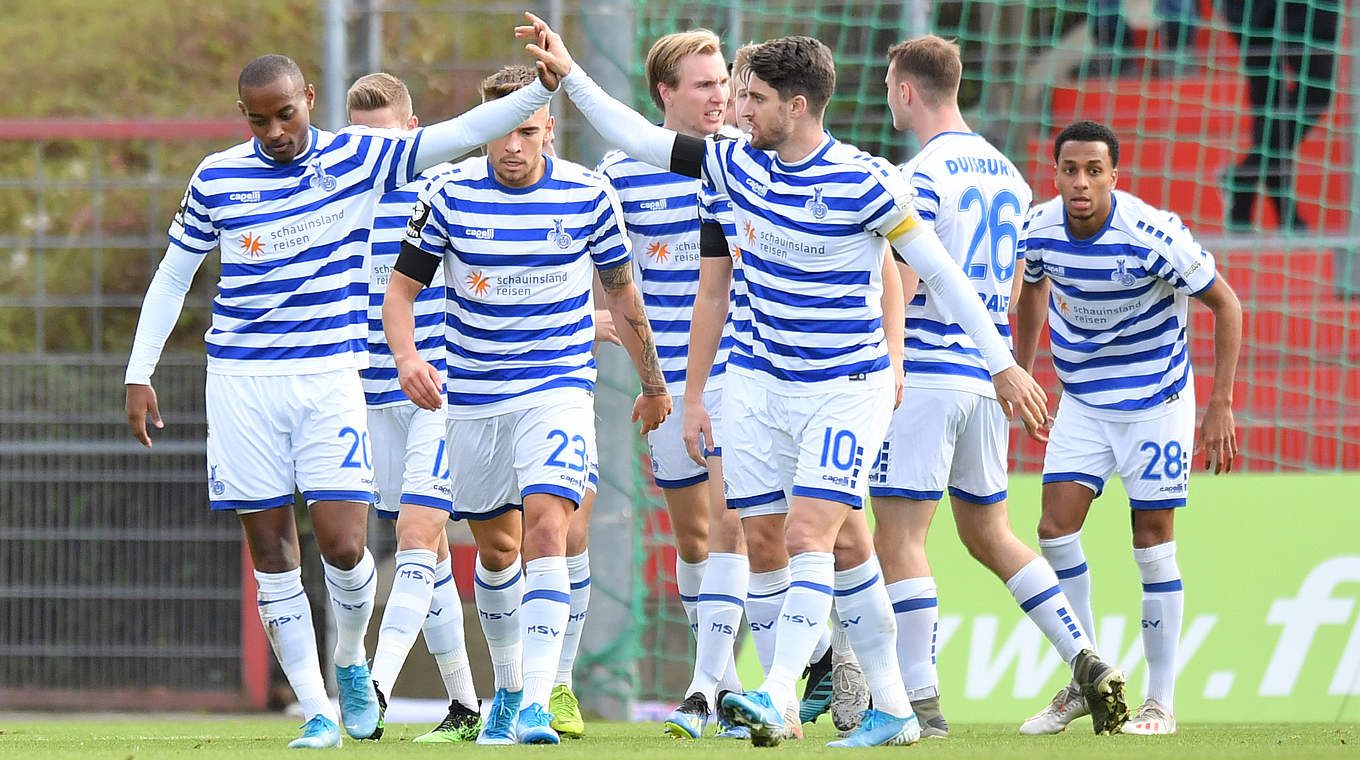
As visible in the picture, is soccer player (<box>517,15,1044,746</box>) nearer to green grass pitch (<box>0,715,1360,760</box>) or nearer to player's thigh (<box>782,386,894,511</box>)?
player's thigh (<box>782,386,894,511</box>)

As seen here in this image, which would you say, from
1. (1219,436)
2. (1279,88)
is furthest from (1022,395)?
(1279,88)

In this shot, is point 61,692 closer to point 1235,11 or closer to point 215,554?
point 215,554

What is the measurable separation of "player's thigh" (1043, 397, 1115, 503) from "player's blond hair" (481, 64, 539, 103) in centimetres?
233

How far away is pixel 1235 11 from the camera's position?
12.3 meters

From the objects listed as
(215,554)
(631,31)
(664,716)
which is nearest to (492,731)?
(664,716)

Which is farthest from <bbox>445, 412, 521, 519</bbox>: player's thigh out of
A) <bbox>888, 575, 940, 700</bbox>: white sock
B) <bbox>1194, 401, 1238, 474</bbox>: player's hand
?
<bbox>1194, 401, 1238, 474</bbox>: player's hand

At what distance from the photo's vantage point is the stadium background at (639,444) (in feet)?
26.6

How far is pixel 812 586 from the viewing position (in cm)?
524

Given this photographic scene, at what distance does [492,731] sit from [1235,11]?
8584 millimetres

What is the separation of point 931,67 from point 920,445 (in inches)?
50.9

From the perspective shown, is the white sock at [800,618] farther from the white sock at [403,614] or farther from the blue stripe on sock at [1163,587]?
the blue stripe on sock at [1163,587]

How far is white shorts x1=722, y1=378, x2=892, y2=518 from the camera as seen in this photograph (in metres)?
5.31

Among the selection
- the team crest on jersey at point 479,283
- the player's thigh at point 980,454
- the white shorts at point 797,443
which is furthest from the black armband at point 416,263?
the player's thigh at point 980,454

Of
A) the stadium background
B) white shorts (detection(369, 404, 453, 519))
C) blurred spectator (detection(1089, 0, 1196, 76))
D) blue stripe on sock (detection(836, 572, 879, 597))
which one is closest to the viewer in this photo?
blue stripe on sock (detection(836, 572, 879, 597))
